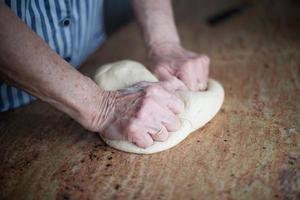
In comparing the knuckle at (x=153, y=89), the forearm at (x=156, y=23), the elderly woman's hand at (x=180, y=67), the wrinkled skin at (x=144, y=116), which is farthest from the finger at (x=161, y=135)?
the forearm at (x=156, y=23)

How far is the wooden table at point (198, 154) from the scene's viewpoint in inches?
45.1

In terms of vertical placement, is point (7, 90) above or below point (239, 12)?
above

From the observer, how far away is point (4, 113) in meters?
1.54

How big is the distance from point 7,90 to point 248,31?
3.94 ft

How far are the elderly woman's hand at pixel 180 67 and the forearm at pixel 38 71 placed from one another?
1.16 ft

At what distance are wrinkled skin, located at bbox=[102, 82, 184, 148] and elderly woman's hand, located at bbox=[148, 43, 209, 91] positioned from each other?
0.17m

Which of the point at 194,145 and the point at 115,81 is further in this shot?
the point at 115,81

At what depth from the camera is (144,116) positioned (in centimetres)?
123

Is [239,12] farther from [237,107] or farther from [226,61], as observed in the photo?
[237,107]

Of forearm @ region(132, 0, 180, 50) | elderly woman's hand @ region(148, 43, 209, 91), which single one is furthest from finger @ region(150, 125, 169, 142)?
forearm @ region(132, 0, 180, 50)

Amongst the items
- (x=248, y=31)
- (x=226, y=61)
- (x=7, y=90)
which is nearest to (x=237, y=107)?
(x=226, y=61)

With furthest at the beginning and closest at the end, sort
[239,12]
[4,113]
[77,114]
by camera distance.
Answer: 1. [239,12]
2. [4,113]
3. [77,114]

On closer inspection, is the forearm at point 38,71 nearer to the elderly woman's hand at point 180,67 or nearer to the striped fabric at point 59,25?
the striped fabric at point 59,25

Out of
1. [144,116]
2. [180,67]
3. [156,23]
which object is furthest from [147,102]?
[156,23]
